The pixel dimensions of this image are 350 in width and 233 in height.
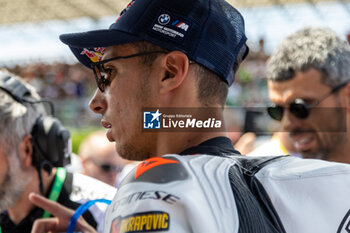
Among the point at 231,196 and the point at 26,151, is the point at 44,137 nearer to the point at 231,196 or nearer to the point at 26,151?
the point at 26,151

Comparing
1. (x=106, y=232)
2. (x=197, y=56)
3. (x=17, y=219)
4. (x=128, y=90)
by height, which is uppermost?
(x=197, y=56)

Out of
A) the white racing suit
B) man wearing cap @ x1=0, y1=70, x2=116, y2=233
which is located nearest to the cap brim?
the white racing suit

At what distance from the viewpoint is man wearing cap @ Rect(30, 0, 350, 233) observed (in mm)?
682

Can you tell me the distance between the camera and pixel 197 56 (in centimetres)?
101

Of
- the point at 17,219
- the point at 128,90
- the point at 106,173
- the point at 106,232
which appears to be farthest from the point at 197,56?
the point at 106,173

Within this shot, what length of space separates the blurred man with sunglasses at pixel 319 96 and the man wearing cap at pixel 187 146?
0.98m

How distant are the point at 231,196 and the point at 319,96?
5.03 feet

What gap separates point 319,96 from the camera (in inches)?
81.1

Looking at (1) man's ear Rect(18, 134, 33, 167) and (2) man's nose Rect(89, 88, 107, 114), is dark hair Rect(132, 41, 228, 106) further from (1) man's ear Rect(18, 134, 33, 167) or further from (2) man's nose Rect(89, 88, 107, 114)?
(1) man's ear Rect(18, 134, 33, 167)

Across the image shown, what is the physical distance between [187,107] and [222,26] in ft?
0.82

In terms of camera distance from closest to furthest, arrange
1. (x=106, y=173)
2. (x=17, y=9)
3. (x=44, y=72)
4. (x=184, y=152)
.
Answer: (x=184, y=152)
(x=106, y=173)
(x=44, y=72)
(x=17, y=9)

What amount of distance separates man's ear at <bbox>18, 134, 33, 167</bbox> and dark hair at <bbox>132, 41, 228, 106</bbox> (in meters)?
1.02

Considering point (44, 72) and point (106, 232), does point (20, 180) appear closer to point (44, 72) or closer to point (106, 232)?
point (106, 232)

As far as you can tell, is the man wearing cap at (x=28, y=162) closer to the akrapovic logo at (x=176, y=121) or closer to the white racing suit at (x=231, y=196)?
the akrapovic logo at (x=176, y=121)
